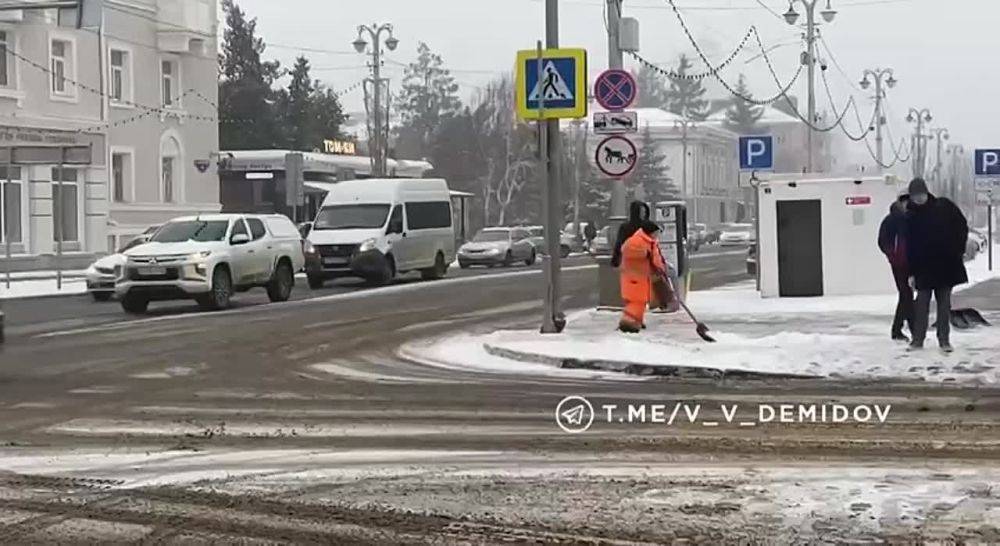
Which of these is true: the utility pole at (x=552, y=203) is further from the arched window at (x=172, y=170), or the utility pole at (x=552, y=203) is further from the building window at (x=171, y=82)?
the building window at (x=171, y=82)

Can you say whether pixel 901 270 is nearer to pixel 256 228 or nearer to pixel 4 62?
pixel 256 228

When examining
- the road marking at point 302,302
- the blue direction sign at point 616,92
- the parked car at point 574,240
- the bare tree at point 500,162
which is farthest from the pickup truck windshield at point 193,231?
the bare tree at point 500,162

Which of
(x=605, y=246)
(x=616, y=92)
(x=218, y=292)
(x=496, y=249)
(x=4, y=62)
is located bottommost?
(x=218, y=292)

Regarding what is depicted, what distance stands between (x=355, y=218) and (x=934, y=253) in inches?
796

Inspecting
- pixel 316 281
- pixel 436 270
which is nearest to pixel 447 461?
pixel 316 281

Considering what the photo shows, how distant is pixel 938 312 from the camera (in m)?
14.6

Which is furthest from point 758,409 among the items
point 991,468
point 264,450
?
point 264,450

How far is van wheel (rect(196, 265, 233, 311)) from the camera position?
24.4 metres

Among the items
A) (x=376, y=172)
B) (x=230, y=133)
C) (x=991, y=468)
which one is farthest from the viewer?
(x=230, y=133)

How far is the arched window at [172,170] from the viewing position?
47.6 meters

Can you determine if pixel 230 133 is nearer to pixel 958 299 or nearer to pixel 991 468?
pixel 958 299

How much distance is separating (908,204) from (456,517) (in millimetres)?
9067

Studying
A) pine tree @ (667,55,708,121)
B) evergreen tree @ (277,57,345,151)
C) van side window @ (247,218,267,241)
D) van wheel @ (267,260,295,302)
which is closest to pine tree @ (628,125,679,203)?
evergreen tree @ (277,57,345,151)

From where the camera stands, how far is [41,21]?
39.4 metres
